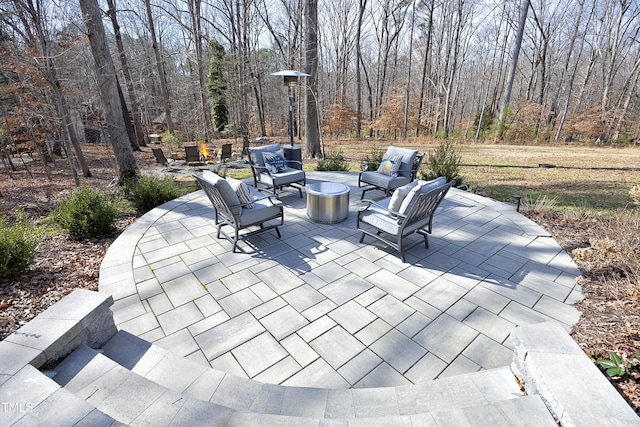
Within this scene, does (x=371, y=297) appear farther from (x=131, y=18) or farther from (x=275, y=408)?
(x=131, y=18)

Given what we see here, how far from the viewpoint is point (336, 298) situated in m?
2.71

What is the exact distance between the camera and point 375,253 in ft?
11.6

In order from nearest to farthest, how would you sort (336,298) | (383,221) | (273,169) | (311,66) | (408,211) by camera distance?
1. (336,298)
2. (408,211)
3. (383,221)
4. (273,169)
5. (311,66)

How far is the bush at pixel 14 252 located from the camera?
2.73 m

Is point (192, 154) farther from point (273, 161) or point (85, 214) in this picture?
point (85, 214)

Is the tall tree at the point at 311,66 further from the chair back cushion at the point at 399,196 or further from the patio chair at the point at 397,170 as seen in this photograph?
the chair back cushion at the point at 399,196

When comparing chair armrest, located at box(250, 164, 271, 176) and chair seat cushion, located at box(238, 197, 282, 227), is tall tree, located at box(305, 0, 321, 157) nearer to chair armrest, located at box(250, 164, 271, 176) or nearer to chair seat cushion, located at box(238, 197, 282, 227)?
chair armrest, located at box(250, 164, 271, 176)

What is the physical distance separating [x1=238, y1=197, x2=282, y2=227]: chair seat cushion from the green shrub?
1.98m

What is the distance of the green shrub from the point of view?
373 centimetres

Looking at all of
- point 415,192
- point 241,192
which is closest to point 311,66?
point 241,192

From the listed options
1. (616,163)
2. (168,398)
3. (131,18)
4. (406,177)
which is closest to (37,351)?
(168,398)

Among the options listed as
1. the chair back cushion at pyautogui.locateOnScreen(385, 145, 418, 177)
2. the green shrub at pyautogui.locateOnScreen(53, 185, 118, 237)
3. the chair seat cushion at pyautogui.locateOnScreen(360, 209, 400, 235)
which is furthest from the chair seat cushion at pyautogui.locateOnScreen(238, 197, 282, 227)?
the chair back cushion at pyautogui.locateOnScreen(385, 145, 418, 177)

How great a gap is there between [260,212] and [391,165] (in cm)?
269

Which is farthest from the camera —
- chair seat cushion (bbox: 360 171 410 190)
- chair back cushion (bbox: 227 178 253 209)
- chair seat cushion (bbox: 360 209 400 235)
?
chair seat cushion (bbox: 360 171 410 190)
